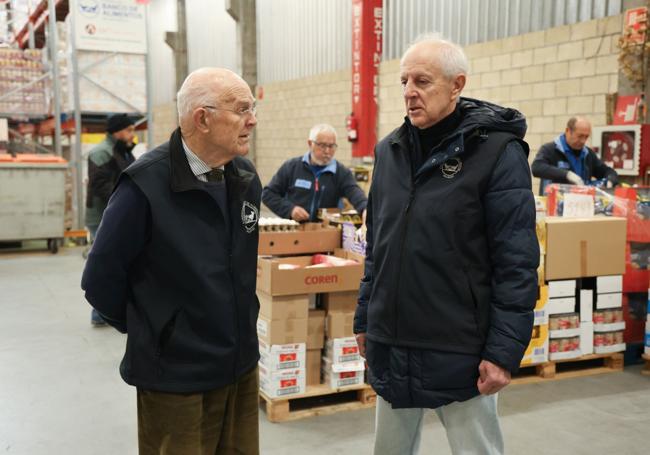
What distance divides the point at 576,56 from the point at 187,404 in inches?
242

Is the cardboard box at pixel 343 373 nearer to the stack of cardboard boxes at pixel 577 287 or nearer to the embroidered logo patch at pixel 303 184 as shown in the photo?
the stack of cardboard boxes at pixel 577 287

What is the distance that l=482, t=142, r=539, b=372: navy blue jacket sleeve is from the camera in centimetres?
176

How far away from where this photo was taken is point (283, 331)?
3498 mm

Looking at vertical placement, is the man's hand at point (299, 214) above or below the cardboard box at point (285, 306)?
above

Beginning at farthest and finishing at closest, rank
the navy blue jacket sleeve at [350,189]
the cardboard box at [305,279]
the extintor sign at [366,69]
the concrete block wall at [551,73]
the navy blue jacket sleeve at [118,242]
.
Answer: the extintor sign at [366,69] → the concrete block wall at [551,73] → the navy blue jacket sleeve at [350,189] → the cardboard box at [305,279] → the navy blue jacket sleeve at [118,242]

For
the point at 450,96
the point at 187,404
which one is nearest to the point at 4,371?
the point at 187,404

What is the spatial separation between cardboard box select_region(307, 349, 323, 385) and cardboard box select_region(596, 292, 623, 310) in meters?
2.10

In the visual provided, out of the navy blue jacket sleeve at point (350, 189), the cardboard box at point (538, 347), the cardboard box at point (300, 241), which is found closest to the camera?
the cardboard box at point (300, 241)

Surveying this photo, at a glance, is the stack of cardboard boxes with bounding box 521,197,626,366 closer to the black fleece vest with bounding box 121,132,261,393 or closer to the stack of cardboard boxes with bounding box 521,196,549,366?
the stack of cardboard boxes with bounding box 521,196,549,366

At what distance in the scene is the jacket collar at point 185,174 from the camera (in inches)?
68.0

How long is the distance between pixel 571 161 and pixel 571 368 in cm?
210

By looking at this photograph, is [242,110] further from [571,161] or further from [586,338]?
[571,161]

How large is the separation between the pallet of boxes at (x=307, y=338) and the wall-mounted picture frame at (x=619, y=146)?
3.48m

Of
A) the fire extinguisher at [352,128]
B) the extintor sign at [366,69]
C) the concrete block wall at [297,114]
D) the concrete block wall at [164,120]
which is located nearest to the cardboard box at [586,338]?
the extintor sign at [366,69]
